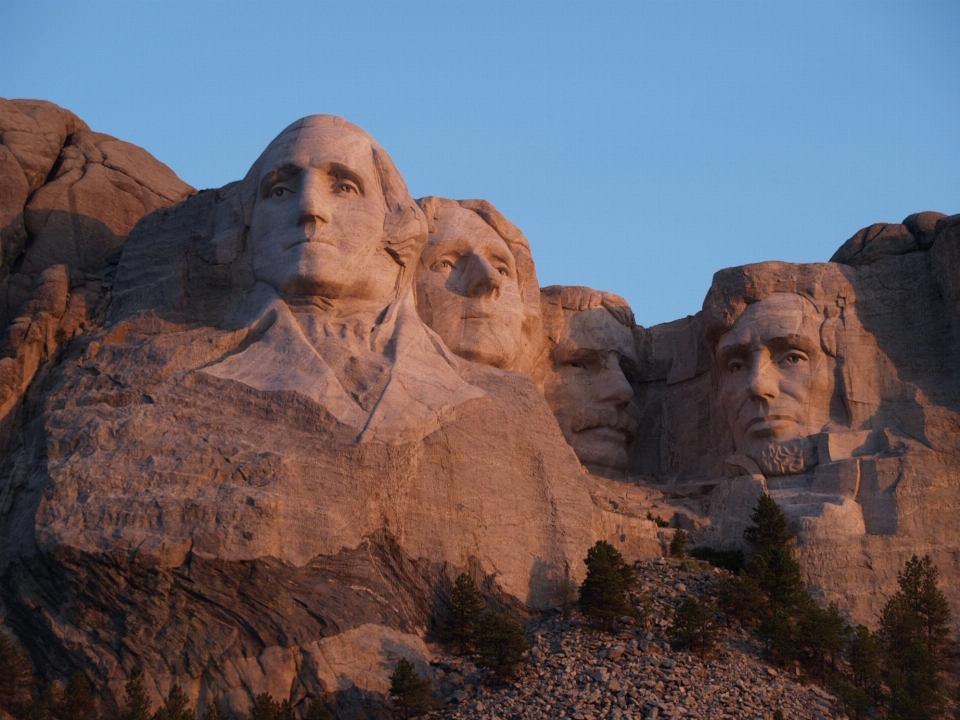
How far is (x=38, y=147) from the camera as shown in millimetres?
28406

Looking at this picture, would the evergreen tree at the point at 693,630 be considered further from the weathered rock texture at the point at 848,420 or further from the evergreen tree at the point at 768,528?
the weathered rock texture at the point at 848,420

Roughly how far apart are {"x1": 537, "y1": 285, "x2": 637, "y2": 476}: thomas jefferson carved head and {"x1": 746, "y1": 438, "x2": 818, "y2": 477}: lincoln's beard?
261 centimetres

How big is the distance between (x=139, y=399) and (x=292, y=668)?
4.25 meters

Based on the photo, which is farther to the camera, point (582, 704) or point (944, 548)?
point (944, 548)

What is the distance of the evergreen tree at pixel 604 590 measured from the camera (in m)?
22.1

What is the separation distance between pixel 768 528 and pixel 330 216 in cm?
699

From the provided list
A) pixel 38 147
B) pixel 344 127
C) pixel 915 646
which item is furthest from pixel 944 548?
pixel 38 147

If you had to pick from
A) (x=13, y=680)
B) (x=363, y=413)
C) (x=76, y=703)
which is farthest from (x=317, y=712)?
(x=363, y=413)

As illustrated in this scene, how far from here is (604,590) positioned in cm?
2209

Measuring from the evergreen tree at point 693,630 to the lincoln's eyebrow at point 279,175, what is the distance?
7.63m

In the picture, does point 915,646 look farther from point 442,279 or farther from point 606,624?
point 442,279

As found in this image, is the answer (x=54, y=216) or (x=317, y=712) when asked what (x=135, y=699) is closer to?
(x=317, y=712)

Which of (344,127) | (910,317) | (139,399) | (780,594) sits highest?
(344,127)

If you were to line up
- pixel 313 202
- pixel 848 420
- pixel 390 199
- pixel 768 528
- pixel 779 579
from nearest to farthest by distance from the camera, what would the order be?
pixel 779 579 → pixel 313 202 → pixel 768 528 → pixel 390 199 → pixel 848 420
